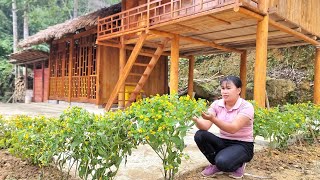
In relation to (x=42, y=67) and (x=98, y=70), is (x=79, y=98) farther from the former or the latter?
(x=42, y=67)

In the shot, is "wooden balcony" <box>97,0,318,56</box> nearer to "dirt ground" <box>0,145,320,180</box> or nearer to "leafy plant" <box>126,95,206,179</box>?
"dirt ground" <box>0,145,320,180</box>

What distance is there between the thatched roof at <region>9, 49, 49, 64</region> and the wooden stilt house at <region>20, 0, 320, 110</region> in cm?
69

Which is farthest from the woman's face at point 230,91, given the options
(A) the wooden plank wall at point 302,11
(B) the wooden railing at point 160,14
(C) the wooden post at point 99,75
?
(C) the wooden post at point 99,75

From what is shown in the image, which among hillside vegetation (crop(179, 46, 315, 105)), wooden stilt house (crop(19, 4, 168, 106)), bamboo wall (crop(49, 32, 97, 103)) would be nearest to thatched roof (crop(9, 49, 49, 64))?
wooden stilt house (crop(19, 4, 168, 106))

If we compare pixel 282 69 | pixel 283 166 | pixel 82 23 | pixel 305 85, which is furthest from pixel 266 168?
pixel 282 69

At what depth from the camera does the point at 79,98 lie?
10.7 m

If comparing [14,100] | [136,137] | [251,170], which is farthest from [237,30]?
[14,100]

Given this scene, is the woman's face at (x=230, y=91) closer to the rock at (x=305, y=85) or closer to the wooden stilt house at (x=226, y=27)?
the wooden stilt house at (x=226, y=27)

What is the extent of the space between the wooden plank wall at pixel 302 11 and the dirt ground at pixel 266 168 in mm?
3216

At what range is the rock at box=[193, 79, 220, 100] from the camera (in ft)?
39.2

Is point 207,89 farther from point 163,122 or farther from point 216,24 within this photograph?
point 163,122

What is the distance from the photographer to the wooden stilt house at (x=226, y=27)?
557cm

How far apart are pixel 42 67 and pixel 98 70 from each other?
5.54 metres

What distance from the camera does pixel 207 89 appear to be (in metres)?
12.1
